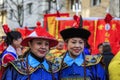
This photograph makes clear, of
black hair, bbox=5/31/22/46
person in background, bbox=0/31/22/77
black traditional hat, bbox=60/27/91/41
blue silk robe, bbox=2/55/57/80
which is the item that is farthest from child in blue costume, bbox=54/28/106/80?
black hair, bbox=5/31/22/46

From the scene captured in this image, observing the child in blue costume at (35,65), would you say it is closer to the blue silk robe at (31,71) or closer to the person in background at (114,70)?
the blue silk robe at (31,71)

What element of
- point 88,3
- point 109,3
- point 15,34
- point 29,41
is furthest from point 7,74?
point 88,3

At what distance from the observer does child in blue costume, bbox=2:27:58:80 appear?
4.88 metres

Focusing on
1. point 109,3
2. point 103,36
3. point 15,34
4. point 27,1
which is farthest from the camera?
point 27,1

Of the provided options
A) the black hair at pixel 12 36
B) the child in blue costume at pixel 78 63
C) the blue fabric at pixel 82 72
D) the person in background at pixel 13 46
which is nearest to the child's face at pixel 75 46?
the child in blue costume at pixel 78 63

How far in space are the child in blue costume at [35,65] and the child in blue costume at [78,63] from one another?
0.18 meters

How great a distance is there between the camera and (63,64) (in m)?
5.09

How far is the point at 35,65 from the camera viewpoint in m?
4.91

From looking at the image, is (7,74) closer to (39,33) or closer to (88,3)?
(39,33)

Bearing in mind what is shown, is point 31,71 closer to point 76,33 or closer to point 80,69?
point 80,69

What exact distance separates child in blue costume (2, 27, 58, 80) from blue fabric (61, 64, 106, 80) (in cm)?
18

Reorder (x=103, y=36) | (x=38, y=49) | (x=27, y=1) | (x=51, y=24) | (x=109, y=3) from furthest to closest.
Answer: (x=27, y=1), (x=109, y=3), (x=51, y=24), (x=103, y=36), (x=38, y=49)

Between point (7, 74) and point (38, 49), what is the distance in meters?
0.48

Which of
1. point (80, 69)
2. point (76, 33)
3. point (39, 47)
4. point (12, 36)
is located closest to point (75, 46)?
point (76, 33)
